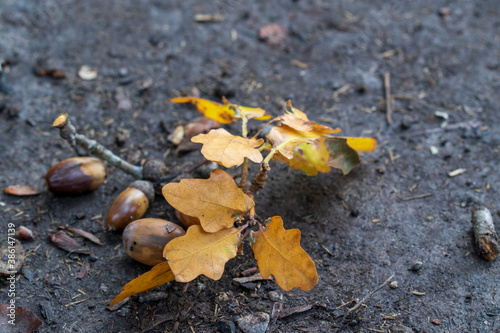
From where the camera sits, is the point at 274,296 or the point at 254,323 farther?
the point at 274,296

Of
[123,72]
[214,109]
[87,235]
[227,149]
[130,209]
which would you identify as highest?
[227,149]

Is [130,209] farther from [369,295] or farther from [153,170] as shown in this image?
[369,295]

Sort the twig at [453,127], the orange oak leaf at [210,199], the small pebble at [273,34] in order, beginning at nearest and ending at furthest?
the orange oak leaf at [210,199] < the twig at [453,127] < the small pebble at [273,34]

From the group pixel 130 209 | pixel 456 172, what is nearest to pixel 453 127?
pixel 456 172

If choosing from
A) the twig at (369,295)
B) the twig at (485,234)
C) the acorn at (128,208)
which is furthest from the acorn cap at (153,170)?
the twig at (485,234)

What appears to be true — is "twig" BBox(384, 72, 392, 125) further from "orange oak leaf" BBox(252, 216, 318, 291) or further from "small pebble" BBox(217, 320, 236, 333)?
"small pebble" BBox(217, 320, 236, 333)

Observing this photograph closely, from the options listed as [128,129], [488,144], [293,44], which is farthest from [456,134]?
[128,129]

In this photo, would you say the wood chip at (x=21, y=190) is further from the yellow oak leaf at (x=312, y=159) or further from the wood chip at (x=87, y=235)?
the yellow oak leaf at (x=312, y=159)

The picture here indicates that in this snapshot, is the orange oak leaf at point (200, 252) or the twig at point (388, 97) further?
the twig at point (388, 97)

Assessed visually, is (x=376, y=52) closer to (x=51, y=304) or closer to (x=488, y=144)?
(x=488, y=144)
